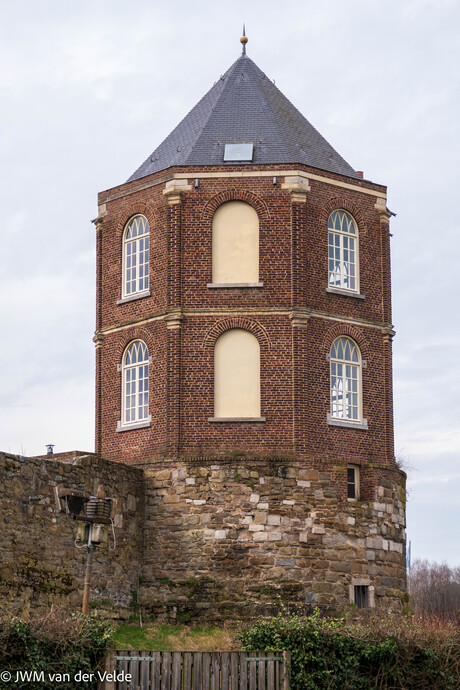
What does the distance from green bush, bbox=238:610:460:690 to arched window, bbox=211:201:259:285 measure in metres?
14.4

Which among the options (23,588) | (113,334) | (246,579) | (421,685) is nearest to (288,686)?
(421,685)

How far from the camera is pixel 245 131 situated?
124ft

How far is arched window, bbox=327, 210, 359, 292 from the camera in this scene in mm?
36812

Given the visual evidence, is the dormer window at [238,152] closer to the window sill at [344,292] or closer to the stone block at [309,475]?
the window sill at [344,292]

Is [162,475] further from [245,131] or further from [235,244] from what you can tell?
[245,131]

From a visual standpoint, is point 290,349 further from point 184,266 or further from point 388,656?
point 388,656

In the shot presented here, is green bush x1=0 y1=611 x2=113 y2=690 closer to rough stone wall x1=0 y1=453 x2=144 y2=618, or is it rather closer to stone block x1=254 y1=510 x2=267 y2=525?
rough stone wall x1=0 y1=453 x2=144 y2=618

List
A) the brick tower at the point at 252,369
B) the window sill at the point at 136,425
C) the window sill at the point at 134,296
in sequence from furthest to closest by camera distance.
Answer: the window sill at the point at 134,296
the window sill at the point at 136,425
the brick tower at the point at 252,369

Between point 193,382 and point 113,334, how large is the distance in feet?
11.8

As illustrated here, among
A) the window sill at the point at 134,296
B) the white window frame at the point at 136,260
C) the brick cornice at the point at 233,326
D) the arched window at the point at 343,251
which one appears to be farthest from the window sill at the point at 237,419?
the arched window at the point at 343,251

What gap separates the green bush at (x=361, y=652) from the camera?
21797 mm

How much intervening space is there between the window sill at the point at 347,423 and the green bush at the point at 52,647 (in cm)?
1549

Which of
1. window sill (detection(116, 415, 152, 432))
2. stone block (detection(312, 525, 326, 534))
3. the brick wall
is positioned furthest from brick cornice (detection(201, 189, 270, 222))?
stone block (detection(312, 525, 326, 534))

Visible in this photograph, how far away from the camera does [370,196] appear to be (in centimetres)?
3791
